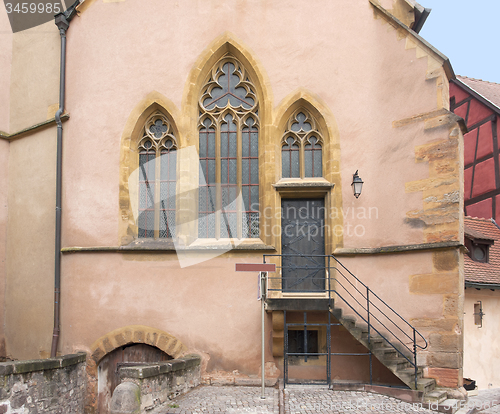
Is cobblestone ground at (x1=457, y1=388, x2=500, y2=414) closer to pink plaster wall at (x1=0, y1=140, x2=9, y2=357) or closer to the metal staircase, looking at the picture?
the metal staircase

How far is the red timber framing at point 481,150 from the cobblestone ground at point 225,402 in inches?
355

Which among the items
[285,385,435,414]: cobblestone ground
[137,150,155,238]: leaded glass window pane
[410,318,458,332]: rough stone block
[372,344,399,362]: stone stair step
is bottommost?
[285,385,435,414]: cobblestone ground

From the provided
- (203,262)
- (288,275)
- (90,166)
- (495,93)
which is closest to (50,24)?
(90,166)

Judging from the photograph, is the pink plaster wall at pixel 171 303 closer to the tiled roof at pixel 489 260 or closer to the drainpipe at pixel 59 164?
the drainpipe at pixel 59 164

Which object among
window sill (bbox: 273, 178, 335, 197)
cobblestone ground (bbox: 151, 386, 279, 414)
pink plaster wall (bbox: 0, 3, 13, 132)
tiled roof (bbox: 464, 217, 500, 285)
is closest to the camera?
cobblestone ground (bbox: 151, 386, 279, 414)

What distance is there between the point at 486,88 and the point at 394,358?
11544 mm

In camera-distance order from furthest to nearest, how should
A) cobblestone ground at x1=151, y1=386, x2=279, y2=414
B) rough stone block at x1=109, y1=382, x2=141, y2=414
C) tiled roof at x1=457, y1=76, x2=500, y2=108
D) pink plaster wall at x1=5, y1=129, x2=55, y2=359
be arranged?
tiled roof at x1=457, y1=76, x2=500, y2=108 → pink plaster wall at x1=5, y1=129, x2=55, y2=359 → cobblestone ground at x1=151, y1=386, x2=279, y2=414 → rough stone block at x1=109, y1=382, x2=141, y2=414

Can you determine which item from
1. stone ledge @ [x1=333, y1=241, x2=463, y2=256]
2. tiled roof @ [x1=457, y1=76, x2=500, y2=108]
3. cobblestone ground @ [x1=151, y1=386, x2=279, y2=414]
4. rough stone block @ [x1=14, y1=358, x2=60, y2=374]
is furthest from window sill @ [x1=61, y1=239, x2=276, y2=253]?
tiled roof @ [x1=457, y1=76, x2=500, y2=108]

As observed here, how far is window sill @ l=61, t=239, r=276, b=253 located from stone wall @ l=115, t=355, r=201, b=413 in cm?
200

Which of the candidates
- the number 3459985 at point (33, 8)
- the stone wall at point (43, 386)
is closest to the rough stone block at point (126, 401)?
the stone wall at point (43, 386)

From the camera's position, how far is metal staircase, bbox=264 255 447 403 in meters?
7.93

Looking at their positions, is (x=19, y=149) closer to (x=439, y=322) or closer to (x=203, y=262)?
(x=203, y=262)

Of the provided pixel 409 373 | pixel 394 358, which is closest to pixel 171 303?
pixel 394 358

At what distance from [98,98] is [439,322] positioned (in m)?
7.68
